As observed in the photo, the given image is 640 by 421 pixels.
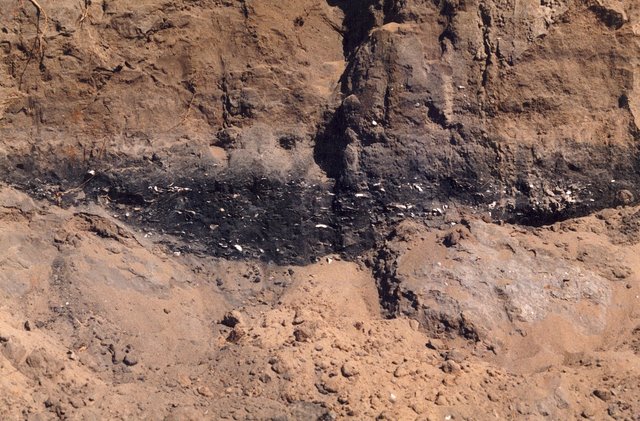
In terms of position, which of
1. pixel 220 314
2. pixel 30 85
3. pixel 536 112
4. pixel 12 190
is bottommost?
pixel 220 314

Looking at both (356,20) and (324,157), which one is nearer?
(324,157)

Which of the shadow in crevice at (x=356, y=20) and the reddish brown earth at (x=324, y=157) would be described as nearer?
the reddish brown earth at (x=324, y=157)

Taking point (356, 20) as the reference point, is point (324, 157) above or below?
below

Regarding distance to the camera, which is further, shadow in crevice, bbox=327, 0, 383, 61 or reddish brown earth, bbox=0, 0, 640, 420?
shadow in crevice, bbox=327, 0, 383, 61

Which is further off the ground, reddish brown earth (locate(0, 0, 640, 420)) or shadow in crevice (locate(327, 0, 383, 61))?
shadow in crevice (locate(327, 0, 383, 61))

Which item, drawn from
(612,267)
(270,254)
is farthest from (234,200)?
(612,267)

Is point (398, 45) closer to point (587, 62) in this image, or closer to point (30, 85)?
point (587, 62)

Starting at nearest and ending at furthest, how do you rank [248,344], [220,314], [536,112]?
1. [248,344]
2. [220,314]
3. [536,112]

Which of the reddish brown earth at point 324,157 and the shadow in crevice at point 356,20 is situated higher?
the shadow in crevice at point 356,20
